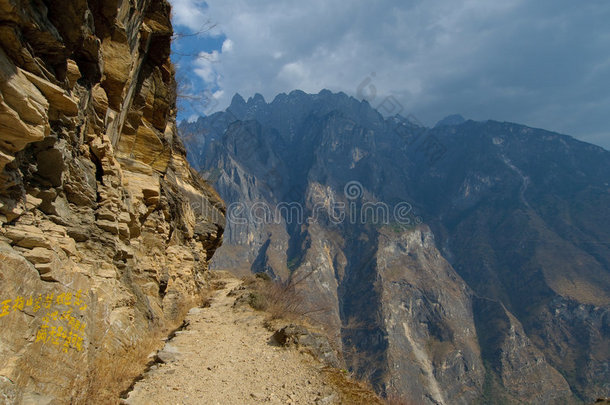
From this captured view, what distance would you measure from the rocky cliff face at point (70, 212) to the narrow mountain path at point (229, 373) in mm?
692

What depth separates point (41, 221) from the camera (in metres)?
5.00

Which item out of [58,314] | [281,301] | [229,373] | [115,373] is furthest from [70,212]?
[281,301]

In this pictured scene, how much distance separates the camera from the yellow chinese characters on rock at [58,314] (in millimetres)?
3927

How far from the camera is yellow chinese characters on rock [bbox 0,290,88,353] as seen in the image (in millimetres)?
3927

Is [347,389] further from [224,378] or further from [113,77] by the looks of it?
[113,77]

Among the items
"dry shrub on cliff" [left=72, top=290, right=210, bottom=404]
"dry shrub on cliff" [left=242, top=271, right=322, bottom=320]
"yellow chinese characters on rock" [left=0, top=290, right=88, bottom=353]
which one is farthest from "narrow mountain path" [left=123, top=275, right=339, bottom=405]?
"dry shrub on cliff" [left=242, top=271, right=322, bottom=320]

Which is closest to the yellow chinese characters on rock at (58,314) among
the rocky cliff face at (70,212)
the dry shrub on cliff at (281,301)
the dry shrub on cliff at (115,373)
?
the rocky cliff face at (70,212)

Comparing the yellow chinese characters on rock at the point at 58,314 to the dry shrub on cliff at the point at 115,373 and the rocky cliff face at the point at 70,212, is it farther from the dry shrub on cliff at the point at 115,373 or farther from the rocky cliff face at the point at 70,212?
the dry shrub on cliff at the point at 115,373

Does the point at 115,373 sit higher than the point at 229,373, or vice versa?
the point at 115,373

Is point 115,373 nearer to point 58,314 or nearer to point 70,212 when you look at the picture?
point 58,314

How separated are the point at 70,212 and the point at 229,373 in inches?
174

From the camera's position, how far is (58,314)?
14.7 ft

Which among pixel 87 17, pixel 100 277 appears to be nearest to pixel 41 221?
pixel 100 277

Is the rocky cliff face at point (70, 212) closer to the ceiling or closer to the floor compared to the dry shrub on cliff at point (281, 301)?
closer to the ceiling
